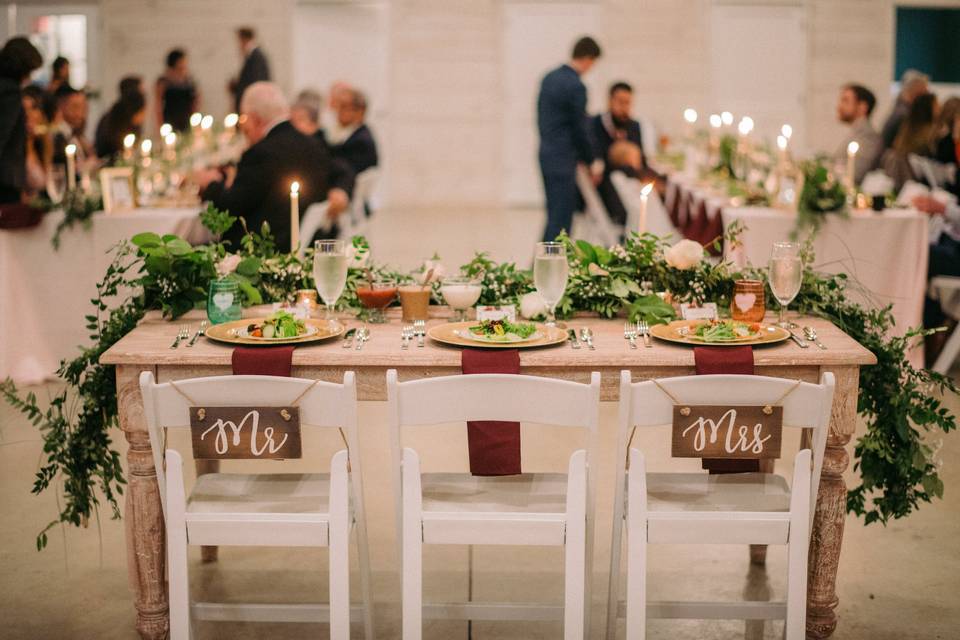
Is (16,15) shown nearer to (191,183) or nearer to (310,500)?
(191,183)

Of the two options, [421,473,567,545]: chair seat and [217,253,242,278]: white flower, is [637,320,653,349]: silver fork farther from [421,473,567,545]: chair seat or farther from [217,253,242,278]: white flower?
[217,253,242,278]: white flower

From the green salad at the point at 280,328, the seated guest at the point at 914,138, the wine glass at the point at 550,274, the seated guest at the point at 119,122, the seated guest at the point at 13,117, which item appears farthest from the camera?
the seated guest at the point at 119,122

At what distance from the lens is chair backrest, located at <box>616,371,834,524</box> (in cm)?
243

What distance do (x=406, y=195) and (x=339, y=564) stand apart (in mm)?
10701

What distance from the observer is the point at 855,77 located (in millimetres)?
12727

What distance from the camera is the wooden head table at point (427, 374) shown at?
2.74 meters

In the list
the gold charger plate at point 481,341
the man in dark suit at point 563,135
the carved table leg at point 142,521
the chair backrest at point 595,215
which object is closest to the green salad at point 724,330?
the gold charger plate at point 481,341

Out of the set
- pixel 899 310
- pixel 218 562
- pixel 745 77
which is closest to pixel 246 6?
pixel 745 77

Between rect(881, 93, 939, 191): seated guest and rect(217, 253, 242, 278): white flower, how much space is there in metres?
4.52

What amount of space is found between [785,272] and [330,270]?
1.22m

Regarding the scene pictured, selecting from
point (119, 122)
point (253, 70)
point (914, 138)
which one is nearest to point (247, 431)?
point (914, 138)

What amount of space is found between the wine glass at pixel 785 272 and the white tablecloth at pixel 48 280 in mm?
3320

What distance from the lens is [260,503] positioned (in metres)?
2.65

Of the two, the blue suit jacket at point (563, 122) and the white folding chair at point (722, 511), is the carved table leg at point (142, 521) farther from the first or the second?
the blue suit jacket at point (563, 122)
